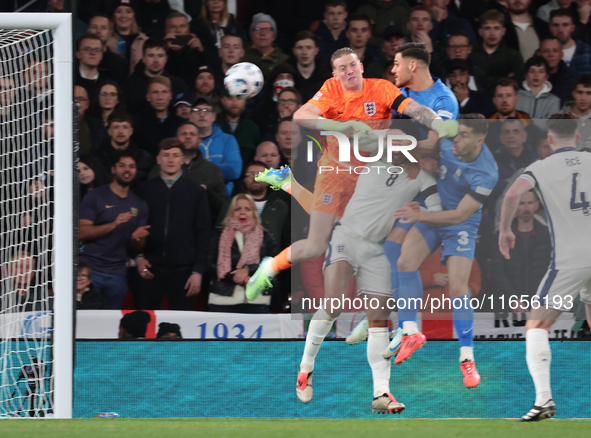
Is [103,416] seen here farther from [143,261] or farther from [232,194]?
[232,194]

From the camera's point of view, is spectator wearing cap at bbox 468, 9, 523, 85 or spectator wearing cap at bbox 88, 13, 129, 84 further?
spectator wearing cap at bbox 468, 9, 523, 85

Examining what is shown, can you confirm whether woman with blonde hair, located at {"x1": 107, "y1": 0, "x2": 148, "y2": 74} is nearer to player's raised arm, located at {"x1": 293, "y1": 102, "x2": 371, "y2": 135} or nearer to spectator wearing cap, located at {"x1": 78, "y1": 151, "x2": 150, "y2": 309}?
spectator wearing cap, located at {"x1": 78, "y1": 151, "x2": 150, "y2": 309}

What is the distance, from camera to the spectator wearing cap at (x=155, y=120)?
5.36 m

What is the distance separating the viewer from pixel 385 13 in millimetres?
6125

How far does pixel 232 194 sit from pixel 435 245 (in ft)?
4.93

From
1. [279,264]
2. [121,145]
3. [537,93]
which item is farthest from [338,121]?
[537,93]

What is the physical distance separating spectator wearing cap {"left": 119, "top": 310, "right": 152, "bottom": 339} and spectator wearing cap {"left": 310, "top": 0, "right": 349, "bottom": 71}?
2.44 meters

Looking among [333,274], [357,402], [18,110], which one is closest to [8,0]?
[18,110]

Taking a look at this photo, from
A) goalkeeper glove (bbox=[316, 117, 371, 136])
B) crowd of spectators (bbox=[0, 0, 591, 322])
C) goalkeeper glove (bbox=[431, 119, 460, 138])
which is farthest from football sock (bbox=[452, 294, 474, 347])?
goalkeeper glove (bbox=[316, 117, 371, 136])

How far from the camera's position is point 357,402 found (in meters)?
4.41

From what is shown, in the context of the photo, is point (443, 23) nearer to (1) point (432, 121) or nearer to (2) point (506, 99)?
(2) point (506, 99)

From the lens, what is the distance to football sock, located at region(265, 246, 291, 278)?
14.7ft

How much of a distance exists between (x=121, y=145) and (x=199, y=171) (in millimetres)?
576

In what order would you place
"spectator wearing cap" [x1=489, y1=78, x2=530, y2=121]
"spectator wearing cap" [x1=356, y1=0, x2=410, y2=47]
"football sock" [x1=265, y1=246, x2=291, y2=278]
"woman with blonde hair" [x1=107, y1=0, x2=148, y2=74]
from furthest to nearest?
"spectator wearing cap" [x1=356, y1=0, x2=410, y2=47], "woman with blonde hair" [x1=107, y1=0, x2=148, y2=74], "spectator wearing cap" [x1=489, y1=78, x2=530, y2=121], "football sock" [x1=265, y1=246, x2=291, y2=278]
